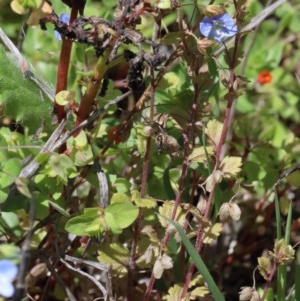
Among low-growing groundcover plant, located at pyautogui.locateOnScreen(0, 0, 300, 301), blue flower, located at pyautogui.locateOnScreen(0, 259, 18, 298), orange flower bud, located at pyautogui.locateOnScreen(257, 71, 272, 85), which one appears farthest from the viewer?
orange flower bud, located at pyautogui.locateOnScreen(257, 71, 272, 85)

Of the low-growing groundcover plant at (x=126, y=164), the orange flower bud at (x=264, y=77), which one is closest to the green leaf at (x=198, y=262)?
the low-growing groundcover plant at (x=126, y=164)

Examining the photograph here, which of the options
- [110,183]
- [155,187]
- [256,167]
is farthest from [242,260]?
[110,183]

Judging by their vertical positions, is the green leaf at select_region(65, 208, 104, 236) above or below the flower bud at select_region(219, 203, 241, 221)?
below

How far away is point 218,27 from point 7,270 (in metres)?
0.60

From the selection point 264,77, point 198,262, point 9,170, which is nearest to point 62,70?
point 9,170

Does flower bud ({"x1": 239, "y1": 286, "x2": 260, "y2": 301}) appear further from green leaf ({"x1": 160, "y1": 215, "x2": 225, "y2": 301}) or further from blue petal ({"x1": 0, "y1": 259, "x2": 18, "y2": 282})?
blue petal ({"x1": 0, "y1": 259, "x2": 18, "y2": 282})

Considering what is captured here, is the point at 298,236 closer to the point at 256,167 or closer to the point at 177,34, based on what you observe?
the point at 256,167

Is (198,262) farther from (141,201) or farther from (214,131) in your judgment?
(214,131)

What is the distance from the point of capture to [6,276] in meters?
1.12

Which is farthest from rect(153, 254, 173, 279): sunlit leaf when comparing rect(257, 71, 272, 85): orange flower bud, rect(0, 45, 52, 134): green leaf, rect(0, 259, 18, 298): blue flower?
rect(257, 71, 272, 85): orange flower bud

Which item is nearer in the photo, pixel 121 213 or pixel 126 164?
pixel 121 213

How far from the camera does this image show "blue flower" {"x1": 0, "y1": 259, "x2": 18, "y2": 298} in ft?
3.67

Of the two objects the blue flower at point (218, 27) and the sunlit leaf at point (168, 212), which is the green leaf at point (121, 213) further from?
the blue flower at point (218, 27)

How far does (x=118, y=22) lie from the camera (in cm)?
122
